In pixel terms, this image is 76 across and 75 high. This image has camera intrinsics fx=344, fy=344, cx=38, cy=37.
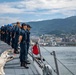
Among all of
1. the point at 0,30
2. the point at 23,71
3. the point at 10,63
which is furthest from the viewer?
the point at 0,30

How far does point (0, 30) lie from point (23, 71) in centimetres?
1288

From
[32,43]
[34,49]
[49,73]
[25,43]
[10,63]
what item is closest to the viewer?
[49,73]

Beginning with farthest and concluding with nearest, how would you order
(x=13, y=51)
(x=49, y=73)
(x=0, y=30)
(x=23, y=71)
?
(x=0, y=30) → (x=13, y=51) → (x=23, y=71) → (x=49, y=73)

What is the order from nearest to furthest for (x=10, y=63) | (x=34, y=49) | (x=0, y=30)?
1. (x=10, y=63)
2. (x=34, y=49)
3. (x=0, y=30)

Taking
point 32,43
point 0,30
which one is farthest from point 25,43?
point 0,30

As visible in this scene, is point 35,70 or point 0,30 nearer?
point 35,70

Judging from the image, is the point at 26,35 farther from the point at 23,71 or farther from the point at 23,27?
the point at 23,71

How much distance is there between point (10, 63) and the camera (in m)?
12.1

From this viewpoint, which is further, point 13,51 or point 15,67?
point 13,51

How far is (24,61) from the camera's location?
36.6 feet

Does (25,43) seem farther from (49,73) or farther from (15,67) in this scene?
(49,73)

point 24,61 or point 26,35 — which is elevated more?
point 26,35

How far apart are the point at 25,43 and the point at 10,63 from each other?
4.61 feet

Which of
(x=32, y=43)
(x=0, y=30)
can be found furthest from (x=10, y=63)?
(x=0, y=30)
